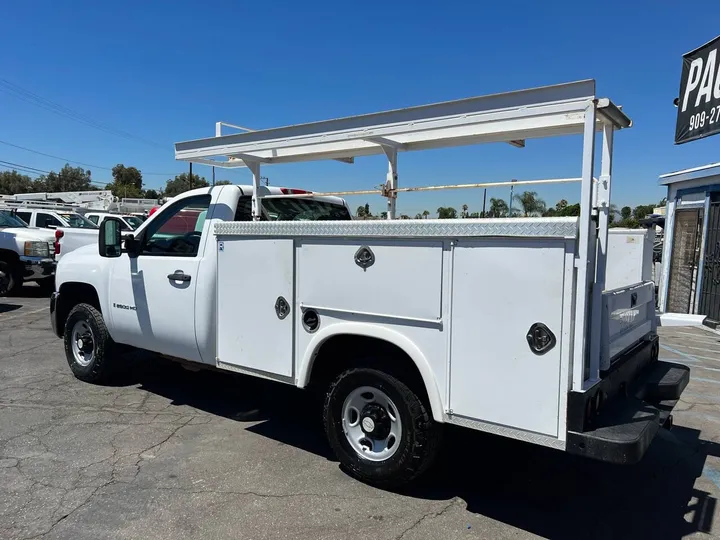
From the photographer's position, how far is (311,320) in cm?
378

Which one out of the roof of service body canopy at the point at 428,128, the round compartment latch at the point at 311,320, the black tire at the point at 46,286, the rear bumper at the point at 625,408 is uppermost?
the roof of service body canopy at the point at 428,128

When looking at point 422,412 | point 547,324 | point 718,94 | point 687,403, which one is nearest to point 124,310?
point 422,412

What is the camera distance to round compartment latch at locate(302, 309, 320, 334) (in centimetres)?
375

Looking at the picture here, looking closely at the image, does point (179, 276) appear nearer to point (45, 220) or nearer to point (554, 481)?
point (554, 481)

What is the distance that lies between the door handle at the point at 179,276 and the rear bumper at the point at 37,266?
9841 millimetres

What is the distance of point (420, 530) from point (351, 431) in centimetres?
83

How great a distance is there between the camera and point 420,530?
3.17 metres

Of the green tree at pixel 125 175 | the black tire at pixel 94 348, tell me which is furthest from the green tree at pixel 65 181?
the black tire at pixel 94 348

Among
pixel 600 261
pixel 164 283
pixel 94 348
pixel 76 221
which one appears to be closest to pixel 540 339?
pixel 600 261

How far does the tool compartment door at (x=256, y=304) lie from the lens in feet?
12.9

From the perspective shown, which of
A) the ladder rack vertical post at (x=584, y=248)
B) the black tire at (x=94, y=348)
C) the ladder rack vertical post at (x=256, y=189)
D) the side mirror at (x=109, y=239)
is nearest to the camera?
the ladder rack vertical post at (x=584, y=248)

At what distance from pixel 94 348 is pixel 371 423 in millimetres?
3680

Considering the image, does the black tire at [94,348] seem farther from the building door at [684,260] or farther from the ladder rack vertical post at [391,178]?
the building door at [684,260]

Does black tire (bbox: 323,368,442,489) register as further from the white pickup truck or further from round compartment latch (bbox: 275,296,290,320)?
the white pickup truck
